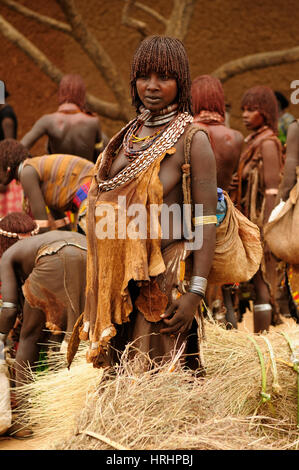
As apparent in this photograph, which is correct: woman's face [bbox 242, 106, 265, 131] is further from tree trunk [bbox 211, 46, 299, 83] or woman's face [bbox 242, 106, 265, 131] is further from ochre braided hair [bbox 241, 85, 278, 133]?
tree trunk [bbox 211, 46, 299, 83]

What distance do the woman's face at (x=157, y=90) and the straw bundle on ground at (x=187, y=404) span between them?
1.02 m

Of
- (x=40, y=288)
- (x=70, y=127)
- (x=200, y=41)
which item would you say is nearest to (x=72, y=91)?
(x=70, y=127)

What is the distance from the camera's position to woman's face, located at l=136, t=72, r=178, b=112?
3.30 meters

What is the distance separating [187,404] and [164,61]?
1329 millimetres

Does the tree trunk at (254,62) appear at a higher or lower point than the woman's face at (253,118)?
higher

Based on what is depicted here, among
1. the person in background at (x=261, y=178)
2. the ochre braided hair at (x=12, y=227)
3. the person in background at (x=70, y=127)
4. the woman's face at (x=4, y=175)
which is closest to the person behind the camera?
the ochre braided hair at (x=12, y=227)

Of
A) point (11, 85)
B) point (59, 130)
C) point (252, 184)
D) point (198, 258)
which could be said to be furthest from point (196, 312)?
point (11, 85)

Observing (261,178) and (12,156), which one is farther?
(261,178)

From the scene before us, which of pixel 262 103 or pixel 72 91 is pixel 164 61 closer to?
pixel 262 103

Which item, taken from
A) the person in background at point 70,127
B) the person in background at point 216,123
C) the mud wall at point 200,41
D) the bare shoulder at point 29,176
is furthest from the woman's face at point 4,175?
the mud wall at point 200,41

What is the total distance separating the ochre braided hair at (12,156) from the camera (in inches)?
227

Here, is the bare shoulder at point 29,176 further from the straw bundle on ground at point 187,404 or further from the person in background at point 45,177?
the straw bundle on ground at point 187,404

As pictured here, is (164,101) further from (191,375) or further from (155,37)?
(191,375)

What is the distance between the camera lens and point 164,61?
3.27 m
